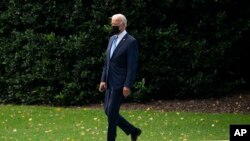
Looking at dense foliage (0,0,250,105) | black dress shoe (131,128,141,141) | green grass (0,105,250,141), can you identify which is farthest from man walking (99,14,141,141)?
dense foliage (0,0,250,105)

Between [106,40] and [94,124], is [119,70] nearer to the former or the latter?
[94,124]

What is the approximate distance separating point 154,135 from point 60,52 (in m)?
5.39

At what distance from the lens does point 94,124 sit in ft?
42.8

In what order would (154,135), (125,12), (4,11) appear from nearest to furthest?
(154,135) < (125,12) < (4,11)

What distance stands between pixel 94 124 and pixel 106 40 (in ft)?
12.2

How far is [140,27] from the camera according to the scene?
1619 cm

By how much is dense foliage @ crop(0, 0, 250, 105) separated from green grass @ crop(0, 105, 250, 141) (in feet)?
3.17

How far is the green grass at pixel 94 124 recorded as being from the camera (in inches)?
452

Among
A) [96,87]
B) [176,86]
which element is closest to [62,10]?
[96,87]

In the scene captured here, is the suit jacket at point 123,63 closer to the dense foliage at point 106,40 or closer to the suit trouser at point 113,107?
the suit trouser at point 113,107

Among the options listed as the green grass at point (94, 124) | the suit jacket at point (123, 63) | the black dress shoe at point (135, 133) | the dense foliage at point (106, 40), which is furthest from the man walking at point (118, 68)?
the dense foliage at point (106, 40)

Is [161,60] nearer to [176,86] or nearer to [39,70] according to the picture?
[176,86]

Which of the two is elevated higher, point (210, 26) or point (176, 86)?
point (210, 26)

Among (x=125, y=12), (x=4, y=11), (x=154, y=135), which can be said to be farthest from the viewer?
(x=4, y=11)
